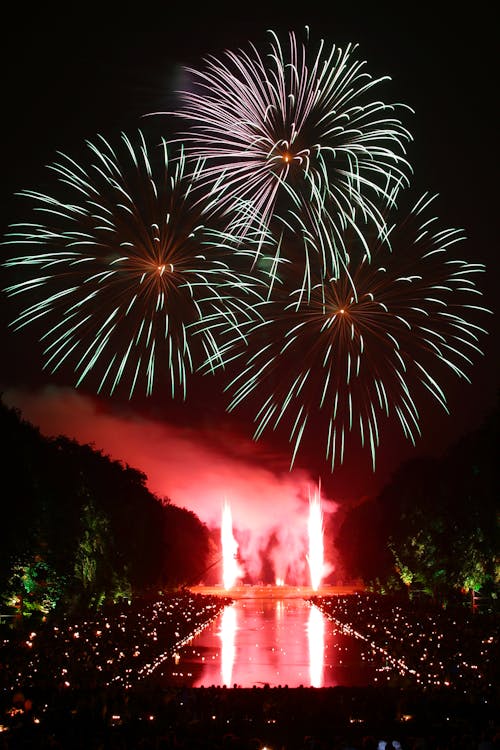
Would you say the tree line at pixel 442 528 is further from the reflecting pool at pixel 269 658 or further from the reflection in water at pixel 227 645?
the reflection in water at pixel 227 645

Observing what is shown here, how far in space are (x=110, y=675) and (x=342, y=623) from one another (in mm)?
33706

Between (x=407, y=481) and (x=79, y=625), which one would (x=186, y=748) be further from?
(x=407, y=481)

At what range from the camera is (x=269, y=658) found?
42281 mm

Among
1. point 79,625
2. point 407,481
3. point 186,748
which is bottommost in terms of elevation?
point 186,748

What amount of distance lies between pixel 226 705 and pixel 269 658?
18.8m

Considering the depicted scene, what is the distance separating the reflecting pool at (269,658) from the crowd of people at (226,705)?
5.75ft

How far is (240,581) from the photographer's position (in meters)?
179

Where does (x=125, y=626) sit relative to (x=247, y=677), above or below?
above

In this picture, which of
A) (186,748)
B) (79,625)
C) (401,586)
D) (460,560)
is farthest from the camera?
(401,586)

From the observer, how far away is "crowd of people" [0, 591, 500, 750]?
18.9 metres

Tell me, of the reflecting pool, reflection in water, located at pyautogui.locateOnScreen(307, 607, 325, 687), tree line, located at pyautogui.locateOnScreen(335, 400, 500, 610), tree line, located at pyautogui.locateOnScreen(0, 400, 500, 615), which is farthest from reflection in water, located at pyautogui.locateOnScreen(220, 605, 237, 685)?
tree line, located at pyautogui.locateOnScreen(335, 400, 500, 610)

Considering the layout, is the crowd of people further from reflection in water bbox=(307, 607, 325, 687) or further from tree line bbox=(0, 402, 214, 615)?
tree line bbox=(0, 402, 214, 615)

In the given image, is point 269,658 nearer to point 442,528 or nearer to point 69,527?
point 69,527

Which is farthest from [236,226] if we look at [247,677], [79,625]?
[79,625]
